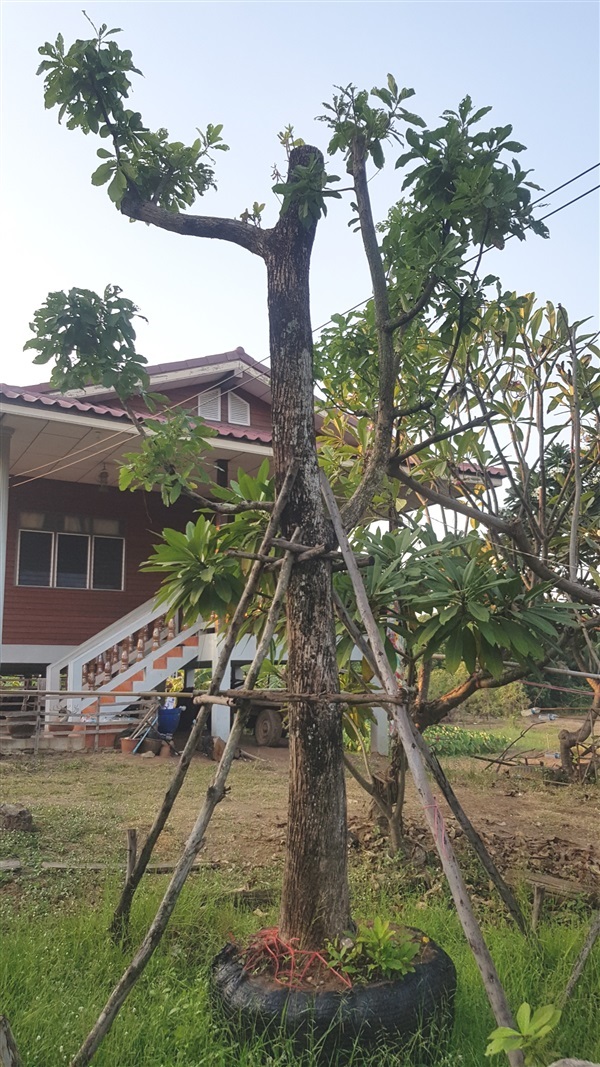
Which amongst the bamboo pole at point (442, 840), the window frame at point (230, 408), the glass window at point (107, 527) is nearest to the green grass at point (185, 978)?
the bamboo pole at point (442, 840)

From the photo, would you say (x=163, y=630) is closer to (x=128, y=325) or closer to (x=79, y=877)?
(x=79, y=877)

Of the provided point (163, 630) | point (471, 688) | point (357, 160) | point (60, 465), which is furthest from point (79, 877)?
point (60, 465)

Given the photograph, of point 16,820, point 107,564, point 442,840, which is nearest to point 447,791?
point 442,840

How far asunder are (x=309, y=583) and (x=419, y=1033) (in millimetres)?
1860

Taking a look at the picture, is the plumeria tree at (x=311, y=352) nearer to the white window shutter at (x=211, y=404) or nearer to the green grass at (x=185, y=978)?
the green grass at (x=185, y=978)

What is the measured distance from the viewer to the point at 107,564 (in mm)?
14828

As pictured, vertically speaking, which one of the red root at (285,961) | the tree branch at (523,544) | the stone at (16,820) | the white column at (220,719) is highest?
the tree branch at (523,544)

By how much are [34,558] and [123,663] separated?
2.84 meters

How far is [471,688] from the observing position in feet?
15.9

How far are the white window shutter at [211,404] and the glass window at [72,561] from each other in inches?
127

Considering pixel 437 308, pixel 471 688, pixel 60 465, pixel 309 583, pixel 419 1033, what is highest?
pixel 60 465

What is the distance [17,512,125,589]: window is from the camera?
554 inches

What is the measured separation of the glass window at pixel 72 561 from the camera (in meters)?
14.3

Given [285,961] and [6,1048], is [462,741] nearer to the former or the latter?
[285,961]
